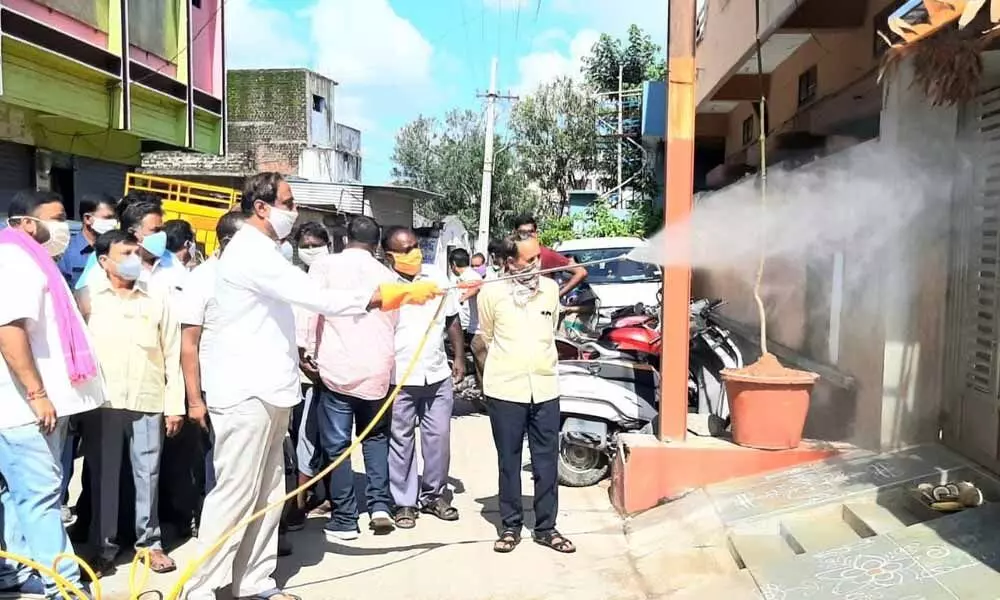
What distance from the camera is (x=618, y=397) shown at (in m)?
6.49

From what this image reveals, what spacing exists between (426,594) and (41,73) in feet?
24.6

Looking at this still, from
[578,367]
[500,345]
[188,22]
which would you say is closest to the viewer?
[500,345]

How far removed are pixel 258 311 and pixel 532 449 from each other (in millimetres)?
1875

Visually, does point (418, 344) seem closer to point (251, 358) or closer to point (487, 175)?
point (251, 358)

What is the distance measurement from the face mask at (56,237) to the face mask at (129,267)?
0.28 metres

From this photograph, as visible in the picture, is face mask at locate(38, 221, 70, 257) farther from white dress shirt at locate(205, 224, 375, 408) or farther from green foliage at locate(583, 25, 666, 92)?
green foliage at locate(583, 25, 666, 92)

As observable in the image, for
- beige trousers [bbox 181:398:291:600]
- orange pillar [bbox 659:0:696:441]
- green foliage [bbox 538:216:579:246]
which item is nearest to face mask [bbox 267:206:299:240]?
beige trousers [bbox 181:398:291:600]

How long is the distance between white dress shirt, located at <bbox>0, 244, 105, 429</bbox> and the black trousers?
7.32ft

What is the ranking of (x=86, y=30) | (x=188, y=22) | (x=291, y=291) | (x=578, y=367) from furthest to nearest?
(x=188, y=22) < (x=86, y=30) < (x=578, y=367) < (x=291, y=291)

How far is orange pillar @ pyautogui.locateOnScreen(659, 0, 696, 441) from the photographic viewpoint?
5625 millimetres

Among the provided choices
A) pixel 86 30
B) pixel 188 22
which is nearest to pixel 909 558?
pixel 86 30

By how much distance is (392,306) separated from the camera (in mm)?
4082

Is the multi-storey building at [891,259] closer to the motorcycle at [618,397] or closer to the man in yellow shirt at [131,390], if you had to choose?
the motorcycle at [618,397]

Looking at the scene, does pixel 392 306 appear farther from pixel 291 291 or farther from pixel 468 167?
pixel 468 167
